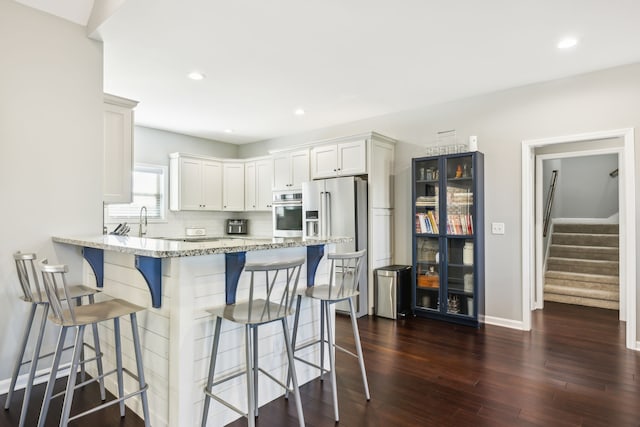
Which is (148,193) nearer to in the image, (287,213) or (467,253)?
(287,213)

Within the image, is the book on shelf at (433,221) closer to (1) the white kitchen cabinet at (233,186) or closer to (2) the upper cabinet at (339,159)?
(2) the upper cabinet at (339,159)

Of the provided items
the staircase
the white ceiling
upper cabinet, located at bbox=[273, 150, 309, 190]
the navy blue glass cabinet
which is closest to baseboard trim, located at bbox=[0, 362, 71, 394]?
the white ceiling

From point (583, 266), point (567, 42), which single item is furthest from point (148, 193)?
point (583, 266)

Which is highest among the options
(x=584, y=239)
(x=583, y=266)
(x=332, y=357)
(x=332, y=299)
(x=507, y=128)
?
(x=507, y=128)

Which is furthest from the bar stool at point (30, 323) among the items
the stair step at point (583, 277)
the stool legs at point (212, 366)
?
the stair step at point (583, 277)

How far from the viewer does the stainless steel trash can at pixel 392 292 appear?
4234 millimetres

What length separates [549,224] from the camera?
241 inches

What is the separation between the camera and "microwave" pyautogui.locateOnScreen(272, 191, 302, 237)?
5091mm

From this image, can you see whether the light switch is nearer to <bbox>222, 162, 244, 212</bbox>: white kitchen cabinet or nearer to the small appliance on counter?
<bbox>222, 162, 244, 212</bbox>: white kitchen cabinet

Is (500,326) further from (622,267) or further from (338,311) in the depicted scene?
(338,311)

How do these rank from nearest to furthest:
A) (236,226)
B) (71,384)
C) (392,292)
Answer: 1. (71,384)
2. (392,292)
3. (236,226)

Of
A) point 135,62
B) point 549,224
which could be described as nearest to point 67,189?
point 135,62

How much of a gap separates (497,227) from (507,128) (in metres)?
1.13

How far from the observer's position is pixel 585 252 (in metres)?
5.70
